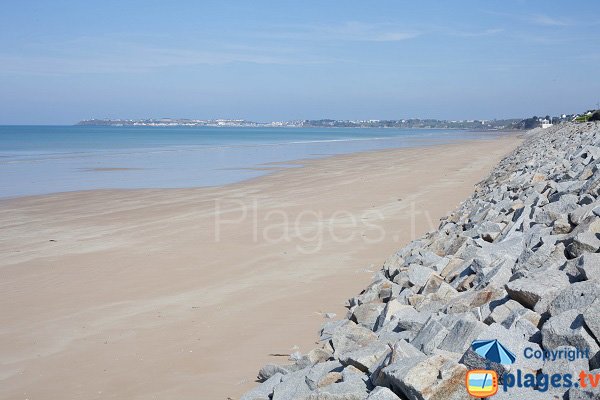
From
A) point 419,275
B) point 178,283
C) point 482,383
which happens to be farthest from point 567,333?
point 178,283

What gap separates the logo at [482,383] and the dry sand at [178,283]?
1991 mm

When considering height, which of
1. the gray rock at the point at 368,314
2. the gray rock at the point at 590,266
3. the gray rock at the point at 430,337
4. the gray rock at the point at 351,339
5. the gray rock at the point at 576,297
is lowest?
the gray rock at the point at 368,314

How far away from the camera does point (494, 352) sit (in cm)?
329

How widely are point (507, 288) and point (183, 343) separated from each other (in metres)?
2.89

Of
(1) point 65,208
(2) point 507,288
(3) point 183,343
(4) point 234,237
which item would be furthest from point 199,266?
(1) point 65,208

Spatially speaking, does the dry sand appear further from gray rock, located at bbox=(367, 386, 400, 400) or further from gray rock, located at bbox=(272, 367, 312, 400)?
gray rock, located at bbox=(367, 386, 400, 400)

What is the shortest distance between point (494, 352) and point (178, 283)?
16.9 feet

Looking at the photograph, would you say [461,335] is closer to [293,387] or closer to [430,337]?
[430,337]

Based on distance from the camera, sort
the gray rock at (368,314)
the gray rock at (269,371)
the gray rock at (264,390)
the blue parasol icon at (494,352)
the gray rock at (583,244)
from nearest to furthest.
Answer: the blue parasol icon at (494,352), the gray rock at (264,390), the gray rock at (583,244), the gray rock at (269,371), the gray rock at (368,314)

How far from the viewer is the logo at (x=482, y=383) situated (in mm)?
2959

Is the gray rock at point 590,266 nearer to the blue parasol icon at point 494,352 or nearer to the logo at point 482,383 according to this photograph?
the blue parasol icon at point 494,352

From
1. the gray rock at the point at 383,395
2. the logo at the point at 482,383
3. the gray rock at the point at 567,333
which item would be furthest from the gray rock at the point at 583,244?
the gray rock at the point at 383,395

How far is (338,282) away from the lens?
7.54 meters

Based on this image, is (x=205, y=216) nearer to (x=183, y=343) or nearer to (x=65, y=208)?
(x=65, y=208)
